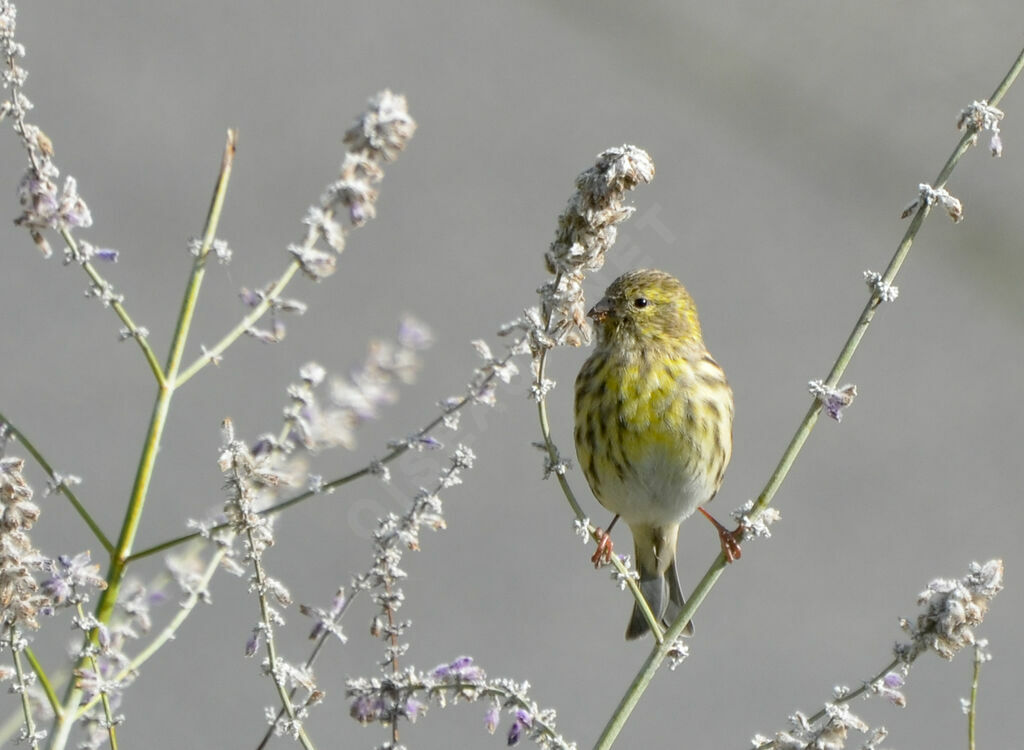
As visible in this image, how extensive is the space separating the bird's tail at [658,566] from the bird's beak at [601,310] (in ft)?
1.37

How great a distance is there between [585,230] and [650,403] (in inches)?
32.7

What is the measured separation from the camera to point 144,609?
2.78 feet

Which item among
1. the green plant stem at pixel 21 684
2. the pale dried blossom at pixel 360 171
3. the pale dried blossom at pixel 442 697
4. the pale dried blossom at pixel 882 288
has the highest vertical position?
the pale dried blossom at pixel 882 288

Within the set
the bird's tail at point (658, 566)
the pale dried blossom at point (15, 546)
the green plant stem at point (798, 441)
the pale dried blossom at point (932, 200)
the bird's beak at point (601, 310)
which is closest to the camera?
the pale dried blossom at point (15, 546)

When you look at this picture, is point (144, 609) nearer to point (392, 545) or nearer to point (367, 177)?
point (392, 545)

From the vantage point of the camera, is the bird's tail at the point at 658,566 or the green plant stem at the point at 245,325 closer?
the green plant stem at the point at 245,325

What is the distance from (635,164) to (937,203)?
0.79 ft

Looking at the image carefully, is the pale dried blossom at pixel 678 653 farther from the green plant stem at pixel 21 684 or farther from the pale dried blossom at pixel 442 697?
the green plant stem at pixel 21 684

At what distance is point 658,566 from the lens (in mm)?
2035

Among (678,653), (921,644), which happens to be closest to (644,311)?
(678,653)

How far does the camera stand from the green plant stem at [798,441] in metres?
0.81

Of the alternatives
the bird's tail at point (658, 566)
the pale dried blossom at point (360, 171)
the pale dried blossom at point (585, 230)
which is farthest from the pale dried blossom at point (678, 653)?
the bird's tail at point (658, 566)

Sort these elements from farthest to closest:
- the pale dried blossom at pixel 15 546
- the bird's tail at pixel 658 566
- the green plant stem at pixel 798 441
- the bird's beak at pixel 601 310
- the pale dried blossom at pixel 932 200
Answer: the bird's tail at pixel 658 566 < the bird's beak at pixel 601 310 < the pale dried blossom at pixel 932 200 < the green plant stem at pixel 798 441 < the pale dried blossom at pixel 15 546

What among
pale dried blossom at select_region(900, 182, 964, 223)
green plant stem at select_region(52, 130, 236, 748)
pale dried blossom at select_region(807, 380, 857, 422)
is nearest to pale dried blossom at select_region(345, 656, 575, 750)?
green plant stem at select_region(52, 130, 236, 748)
